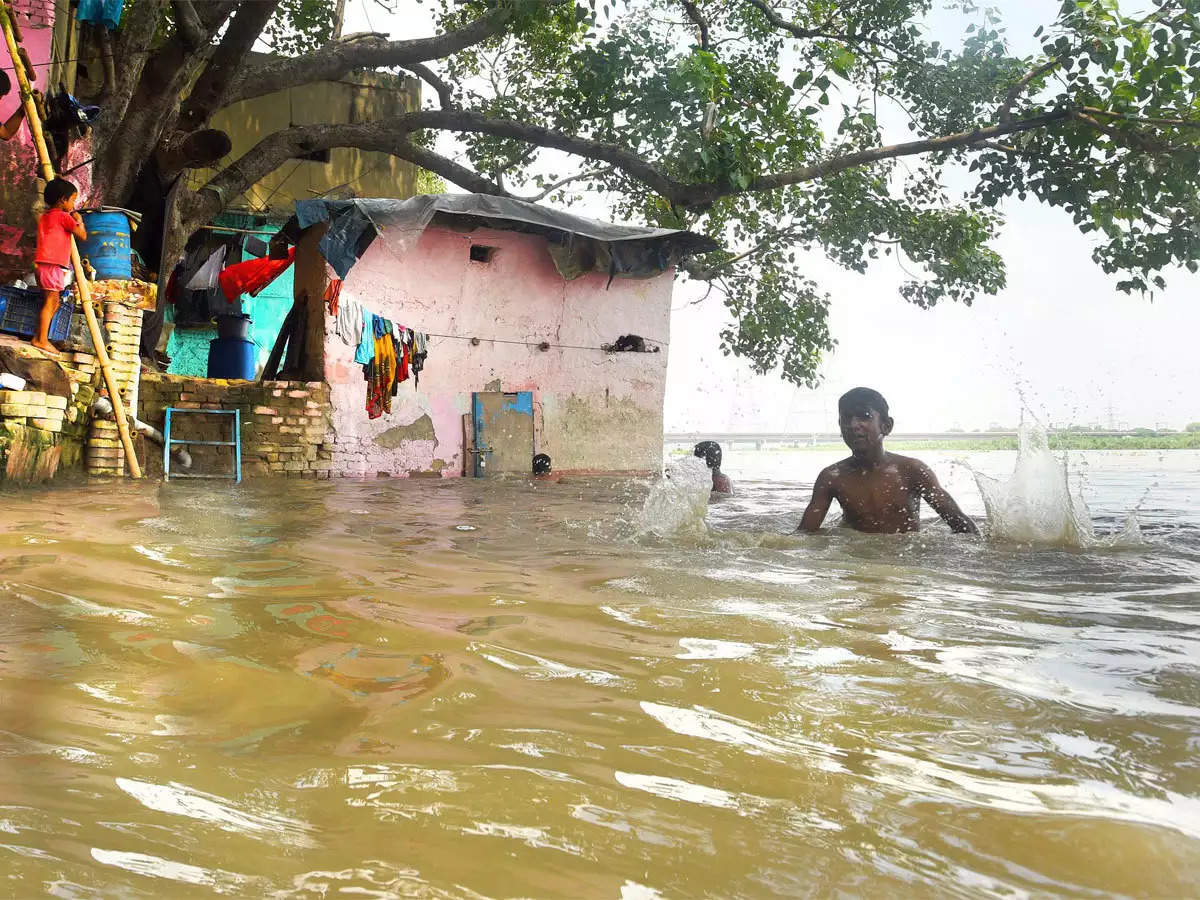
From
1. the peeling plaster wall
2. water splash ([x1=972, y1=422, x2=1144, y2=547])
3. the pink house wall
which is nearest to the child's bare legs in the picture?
the peeling plaster wall

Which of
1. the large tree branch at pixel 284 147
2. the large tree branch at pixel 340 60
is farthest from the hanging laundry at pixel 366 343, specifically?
the large tree branch at pixel 340 60

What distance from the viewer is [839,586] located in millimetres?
3480

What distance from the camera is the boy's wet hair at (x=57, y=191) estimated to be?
8070mm

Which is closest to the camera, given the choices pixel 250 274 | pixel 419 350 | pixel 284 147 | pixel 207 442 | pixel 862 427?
pixel 862 427

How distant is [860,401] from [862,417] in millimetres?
100

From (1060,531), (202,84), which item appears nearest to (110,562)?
(1060,531)

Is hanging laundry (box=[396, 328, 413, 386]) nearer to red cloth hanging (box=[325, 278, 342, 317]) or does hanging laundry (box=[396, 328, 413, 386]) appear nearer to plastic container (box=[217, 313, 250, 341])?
red cloth hanging (box=[325, 278, 342, 317])

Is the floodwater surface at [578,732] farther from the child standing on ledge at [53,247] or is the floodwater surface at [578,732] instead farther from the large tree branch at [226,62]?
the large tree branch at [226,62]

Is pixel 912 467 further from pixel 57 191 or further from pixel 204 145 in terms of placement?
pixel 204 145

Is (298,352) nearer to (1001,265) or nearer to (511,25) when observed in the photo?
(511,25)

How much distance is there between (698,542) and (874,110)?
9.84 m

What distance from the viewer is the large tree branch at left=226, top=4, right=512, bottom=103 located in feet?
37.8

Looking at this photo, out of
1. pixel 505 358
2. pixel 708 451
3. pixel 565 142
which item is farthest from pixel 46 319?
pixel 505 358

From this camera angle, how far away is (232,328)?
1366 cm
